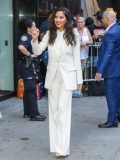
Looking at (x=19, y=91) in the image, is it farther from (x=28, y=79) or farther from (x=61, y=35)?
(x=61, y=35)

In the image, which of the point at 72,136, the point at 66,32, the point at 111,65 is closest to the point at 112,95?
Result: the point at 111,65

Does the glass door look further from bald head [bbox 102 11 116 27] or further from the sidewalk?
bald head [bbox 102 11 116 27]

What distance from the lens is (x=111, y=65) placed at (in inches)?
290

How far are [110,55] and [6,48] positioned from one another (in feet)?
11.4

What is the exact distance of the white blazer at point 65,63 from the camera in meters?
5.90

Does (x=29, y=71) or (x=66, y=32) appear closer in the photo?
(x=66, y=32)

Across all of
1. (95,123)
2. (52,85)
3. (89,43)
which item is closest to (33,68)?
(95,123)

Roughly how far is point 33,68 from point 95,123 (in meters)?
1.42

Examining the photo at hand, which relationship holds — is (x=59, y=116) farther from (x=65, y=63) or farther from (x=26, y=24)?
(x=26, y=24)

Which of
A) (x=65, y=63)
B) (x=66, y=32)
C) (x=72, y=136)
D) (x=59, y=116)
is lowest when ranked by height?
(x=72, y=136)

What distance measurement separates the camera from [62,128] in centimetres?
584

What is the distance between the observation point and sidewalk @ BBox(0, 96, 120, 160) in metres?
6.10

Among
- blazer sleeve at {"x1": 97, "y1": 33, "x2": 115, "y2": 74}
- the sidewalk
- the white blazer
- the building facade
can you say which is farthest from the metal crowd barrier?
the white blazer

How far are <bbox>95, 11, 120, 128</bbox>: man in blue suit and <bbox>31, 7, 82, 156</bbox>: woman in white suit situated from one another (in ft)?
4.32
